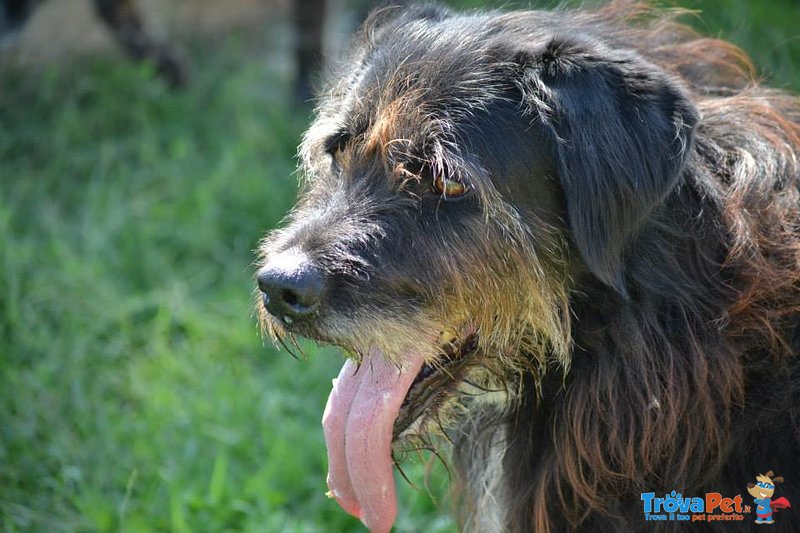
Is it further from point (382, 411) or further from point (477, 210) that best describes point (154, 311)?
point (477, 210)

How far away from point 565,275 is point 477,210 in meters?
0.34

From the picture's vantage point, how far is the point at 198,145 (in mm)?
6738

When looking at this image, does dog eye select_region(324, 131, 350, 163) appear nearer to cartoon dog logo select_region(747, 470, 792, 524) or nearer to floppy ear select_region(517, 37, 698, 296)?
floppy ear select_region(517, 37, 698, 296)

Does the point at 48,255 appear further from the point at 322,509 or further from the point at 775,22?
the point at 775,22

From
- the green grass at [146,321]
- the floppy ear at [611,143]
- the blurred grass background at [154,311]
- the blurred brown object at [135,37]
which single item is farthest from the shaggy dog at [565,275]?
the blurred brown object at [135,37]

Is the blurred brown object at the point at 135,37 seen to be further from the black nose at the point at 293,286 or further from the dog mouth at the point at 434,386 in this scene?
the dog mouth at the point at 434,386

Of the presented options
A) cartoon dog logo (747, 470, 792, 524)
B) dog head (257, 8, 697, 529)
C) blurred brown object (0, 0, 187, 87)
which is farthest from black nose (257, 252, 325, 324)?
blurred brown object (0, 0, 187, 87)

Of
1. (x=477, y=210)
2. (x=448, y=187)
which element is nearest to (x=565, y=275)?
(x=477, y=210)

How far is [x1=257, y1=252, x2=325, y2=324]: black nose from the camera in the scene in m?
2.71

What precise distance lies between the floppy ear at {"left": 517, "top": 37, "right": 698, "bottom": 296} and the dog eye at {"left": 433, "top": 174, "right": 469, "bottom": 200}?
0.98 ft

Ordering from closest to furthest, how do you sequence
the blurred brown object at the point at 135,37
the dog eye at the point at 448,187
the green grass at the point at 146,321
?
the dog eye at the point at 448,187 → the green grass at the point at 146,321 → the blurred brown object at the point at 135,37

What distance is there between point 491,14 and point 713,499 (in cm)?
177

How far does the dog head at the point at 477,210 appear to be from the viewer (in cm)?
268

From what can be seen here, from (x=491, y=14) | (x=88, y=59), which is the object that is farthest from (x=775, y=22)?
(x=88, y=59)
